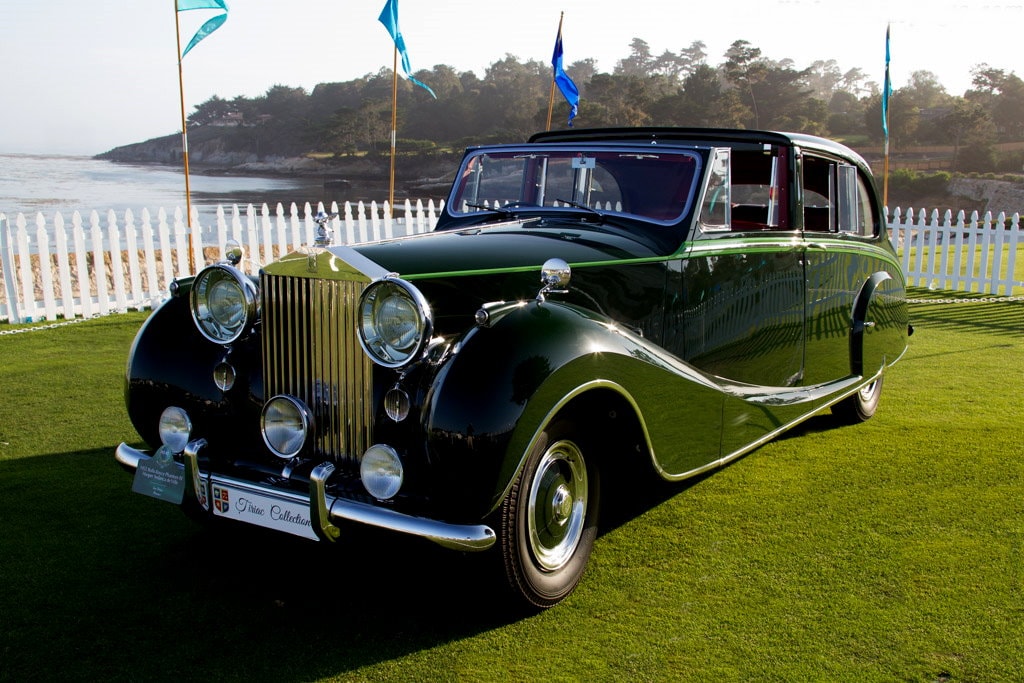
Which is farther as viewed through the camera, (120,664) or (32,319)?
(32,319)

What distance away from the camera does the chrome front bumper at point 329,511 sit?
2.62 meters

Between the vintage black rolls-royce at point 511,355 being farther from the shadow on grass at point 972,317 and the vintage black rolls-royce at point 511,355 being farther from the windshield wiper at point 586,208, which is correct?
the shadow on grass at point 972,317

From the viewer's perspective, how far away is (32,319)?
9.02 meters

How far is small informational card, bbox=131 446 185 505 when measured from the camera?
310 centimetres

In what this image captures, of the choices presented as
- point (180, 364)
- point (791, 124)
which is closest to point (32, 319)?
point (180, 364)

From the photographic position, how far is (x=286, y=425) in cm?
313

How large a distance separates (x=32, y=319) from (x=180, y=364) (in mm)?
6726

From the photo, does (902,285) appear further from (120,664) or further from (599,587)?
(120,664)

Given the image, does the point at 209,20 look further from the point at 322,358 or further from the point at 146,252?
the point at 322,358

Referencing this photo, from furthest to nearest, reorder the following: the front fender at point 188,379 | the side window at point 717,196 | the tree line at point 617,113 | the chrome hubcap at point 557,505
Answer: the tree line at point 617,113 < the side window at point 717,196 < the front fender at point 188,379 < the chrome hubcap at point 557,505

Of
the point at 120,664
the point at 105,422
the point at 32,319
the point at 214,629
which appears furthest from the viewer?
the point at 32,319

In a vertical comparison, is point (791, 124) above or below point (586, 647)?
above

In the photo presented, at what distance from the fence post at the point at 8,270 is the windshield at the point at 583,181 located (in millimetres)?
6385

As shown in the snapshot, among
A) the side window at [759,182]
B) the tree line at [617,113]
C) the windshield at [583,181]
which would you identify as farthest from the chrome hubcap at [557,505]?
the tree line at [617,113]
